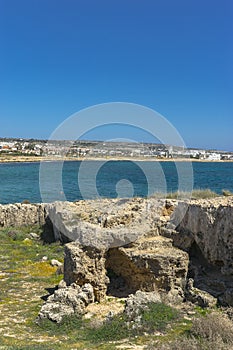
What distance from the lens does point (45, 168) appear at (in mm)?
71250

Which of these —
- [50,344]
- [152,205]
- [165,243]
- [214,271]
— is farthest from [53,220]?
[50,344]

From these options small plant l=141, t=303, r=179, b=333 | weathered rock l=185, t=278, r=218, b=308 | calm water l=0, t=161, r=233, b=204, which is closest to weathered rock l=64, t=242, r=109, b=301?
small plant l=141, t=303, r=179, b=333

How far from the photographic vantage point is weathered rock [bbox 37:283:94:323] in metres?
8.86

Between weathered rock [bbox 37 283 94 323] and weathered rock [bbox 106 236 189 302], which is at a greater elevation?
weathered rock [bbox 106 236 189 302]

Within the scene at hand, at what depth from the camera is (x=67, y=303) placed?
30.5 feet

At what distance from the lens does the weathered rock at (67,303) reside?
29.1 feet

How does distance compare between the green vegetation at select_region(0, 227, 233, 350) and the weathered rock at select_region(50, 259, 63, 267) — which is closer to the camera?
the green vegetation at select_region(0, 227, 233, 350)

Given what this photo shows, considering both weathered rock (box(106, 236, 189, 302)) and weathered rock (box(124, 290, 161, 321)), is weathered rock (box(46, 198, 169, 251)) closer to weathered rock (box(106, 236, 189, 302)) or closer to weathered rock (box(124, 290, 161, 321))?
weathered rock (box(106, 236, 189, 302))

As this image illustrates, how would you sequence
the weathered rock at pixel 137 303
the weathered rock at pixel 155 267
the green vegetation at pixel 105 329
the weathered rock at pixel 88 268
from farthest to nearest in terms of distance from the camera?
the weathered rock at pixel 88 268 < the weathered rock at pixel 155 267 < the weathered rock at pixel 137 303 < the green vegetation at pixel 105 329

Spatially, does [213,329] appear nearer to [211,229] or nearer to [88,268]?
[211,229]

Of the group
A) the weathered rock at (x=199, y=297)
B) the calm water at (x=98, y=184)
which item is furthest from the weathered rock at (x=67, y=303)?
the calm water at (x=98, y=184)

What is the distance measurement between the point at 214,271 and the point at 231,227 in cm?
150

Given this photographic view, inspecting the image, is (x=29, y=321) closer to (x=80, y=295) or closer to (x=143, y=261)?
(x=80, y=295)

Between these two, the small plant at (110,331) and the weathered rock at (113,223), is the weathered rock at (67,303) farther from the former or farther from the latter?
the weathered rock at (113,223)
